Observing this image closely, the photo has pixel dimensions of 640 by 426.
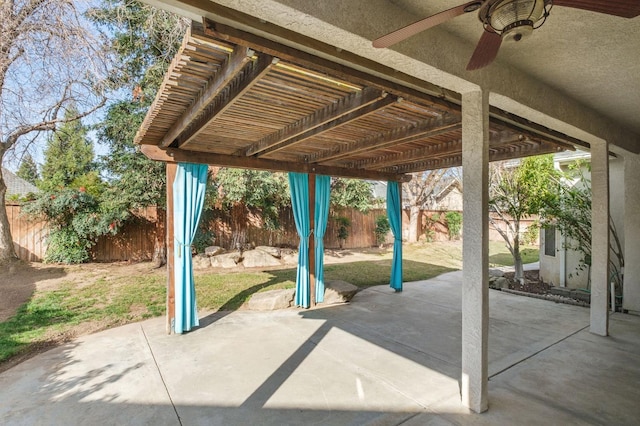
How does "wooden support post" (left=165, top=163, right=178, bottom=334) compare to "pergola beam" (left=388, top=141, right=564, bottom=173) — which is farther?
"pergola beam" (left=388, top=141, right=564, bottom=173)

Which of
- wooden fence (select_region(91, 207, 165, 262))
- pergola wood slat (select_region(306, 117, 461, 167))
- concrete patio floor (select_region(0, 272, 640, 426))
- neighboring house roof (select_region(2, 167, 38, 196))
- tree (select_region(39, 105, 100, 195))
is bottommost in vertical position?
concrete patio floor (select_region(0, 272, 640, 426))

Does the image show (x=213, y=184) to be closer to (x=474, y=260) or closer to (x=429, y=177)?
(x=474, y=260)

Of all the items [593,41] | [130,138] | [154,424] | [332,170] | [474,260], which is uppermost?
[130,138]

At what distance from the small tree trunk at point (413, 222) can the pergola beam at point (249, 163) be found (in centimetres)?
783

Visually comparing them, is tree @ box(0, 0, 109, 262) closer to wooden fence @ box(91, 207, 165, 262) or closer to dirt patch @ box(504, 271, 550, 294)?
wooden fence @ box(91, 207, 165, 262)

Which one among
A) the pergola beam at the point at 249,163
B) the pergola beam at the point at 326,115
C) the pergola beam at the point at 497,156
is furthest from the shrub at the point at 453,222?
the pergola beam at the point at 326,115

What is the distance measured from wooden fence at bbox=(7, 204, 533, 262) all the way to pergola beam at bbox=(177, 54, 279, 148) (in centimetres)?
640

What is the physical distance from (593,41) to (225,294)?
5950mm

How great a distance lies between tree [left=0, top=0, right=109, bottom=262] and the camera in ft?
20.9

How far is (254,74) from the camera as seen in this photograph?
6.78 ft

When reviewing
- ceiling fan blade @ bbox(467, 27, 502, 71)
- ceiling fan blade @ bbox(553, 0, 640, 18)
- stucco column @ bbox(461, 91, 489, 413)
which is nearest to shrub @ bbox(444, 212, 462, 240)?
stucco column @ bbox(461, 91, 489, 413)

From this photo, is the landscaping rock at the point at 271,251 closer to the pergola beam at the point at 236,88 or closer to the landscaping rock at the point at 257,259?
the landscaping rock at the point at 257,259

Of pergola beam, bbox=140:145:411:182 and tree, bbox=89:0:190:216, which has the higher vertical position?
tree, bbox=89:0:190:216

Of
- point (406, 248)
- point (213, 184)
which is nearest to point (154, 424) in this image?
point (213, 184)
